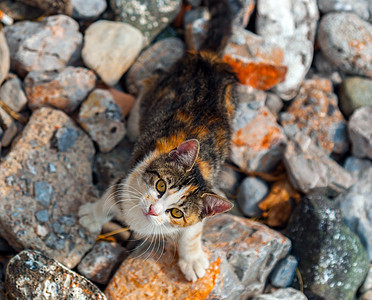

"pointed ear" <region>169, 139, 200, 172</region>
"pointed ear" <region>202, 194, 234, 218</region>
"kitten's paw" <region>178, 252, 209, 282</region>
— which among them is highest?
"pointed ear" <region>169, 139, 200, 172</region>

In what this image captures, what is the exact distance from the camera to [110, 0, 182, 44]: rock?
12.2ft

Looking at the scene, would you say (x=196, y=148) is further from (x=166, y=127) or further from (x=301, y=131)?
(x=301, y=131)

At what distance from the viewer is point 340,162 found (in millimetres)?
3889

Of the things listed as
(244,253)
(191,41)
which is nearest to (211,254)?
(244,253)

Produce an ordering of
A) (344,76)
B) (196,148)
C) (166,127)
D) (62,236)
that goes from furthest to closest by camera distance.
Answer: (344,76) → (62,236) → (166,127) → (196,148)

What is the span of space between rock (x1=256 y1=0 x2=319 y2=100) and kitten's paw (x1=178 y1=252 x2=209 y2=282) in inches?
71.8

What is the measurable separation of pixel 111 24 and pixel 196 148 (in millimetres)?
1876

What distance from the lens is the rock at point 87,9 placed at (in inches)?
142

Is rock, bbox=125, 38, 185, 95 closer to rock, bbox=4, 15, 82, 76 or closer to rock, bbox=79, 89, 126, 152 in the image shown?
rock, bbox=79, 89, 126, 152

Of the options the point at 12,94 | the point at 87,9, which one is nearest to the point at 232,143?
the point at 87,9

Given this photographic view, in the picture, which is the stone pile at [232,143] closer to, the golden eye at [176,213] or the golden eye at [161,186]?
the golden eye at [176,213]

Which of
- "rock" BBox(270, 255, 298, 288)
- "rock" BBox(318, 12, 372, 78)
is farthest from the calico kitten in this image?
"rock" BBox(318, 12, 372, 78)

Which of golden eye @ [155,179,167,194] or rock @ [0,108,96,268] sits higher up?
golden eye @ [155,179,167,194]

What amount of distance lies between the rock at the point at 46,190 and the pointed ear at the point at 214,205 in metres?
1.07
